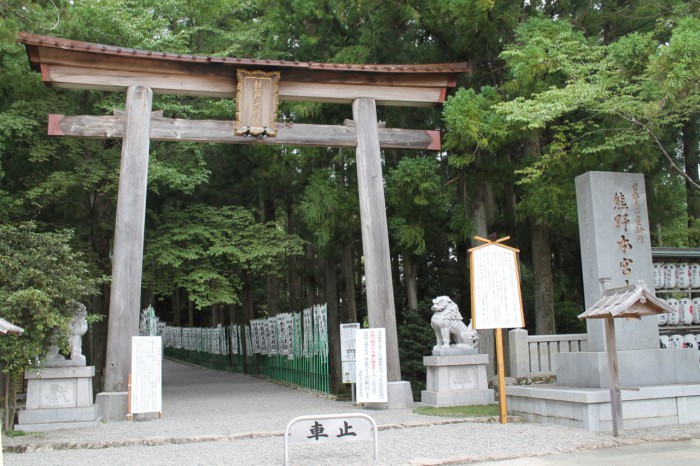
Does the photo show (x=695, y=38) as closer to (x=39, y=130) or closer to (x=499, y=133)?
(x=499, y=133)

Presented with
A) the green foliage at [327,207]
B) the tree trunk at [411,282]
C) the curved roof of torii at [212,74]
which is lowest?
the tree trunk at [411,282]

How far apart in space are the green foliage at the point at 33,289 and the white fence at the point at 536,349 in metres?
7.43

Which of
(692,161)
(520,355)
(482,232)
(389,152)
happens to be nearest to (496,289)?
(520,355)

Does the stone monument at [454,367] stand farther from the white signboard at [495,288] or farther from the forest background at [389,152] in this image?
the forest background at [389,152]

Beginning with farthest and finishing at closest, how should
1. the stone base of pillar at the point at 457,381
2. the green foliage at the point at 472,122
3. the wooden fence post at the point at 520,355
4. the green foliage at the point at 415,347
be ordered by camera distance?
the green foliage at the point at 415,347
the green foliage at the point at 472,122
the wooden fence post at the point at 520,355
the stone base of pillar at the point at 457,381

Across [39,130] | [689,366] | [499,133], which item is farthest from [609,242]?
[39,130]

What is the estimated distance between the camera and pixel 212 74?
12.1 m

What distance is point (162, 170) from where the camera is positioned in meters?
13.8

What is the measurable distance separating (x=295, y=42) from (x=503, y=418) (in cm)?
1232

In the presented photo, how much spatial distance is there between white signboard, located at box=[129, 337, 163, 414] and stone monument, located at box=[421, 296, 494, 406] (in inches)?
173

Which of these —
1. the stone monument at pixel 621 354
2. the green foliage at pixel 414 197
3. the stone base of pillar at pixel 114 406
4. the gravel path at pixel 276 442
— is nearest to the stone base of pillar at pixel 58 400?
the stone base of pillar at pixel 114 406

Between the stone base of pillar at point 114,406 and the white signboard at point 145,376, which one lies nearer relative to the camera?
the white signboard at point 145,376

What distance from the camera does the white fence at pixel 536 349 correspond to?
12.0m

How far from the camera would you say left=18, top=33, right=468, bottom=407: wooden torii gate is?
11.0 m
